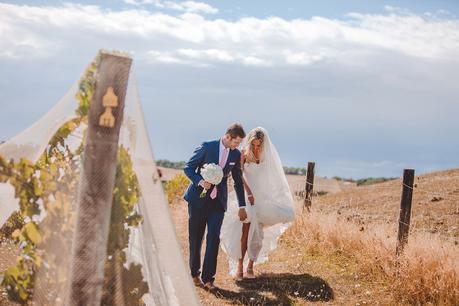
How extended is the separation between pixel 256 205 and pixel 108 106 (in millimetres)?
5362

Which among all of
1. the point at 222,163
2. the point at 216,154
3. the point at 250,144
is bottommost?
the point at 222,163

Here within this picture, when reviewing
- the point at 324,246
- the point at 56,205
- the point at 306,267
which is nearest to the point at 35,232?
the point at 56,205

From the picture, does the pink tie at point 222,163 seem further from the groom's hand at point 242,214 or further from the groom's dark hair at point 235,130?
the groom's hand at point 242,214

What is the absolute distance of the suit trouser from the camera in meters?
8.45

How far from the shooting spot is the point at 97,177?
4.50 meters

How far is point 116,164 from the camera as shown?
4.70 m

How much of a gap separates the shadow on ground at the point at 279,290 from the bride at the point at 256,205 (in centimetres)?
37

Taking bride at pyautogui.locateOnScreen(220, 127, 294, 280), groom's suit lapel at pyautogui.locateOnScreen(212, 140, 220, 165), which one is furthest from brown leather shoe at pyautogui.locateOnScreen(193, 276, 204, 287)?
groom's suit lapel at pyautogui.locateOnScreen(212, 140, 220, 165)

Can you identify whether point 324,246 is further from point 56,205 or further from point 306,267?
point 56,205

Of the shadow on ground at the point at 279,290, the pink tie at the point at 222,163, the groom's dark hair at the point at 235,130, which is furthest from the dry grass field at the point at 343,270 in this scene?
the groom's dark hair at the point at 235,130

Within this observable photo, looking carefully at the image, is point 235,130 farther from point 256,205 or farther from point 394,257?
point 394,257

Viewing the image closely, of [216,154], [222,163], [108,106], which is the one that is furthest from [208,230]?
[108,106]

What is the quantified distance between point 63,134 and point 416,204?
13531 mm

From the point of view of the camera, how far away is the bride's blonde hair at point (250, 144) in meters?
9.25
